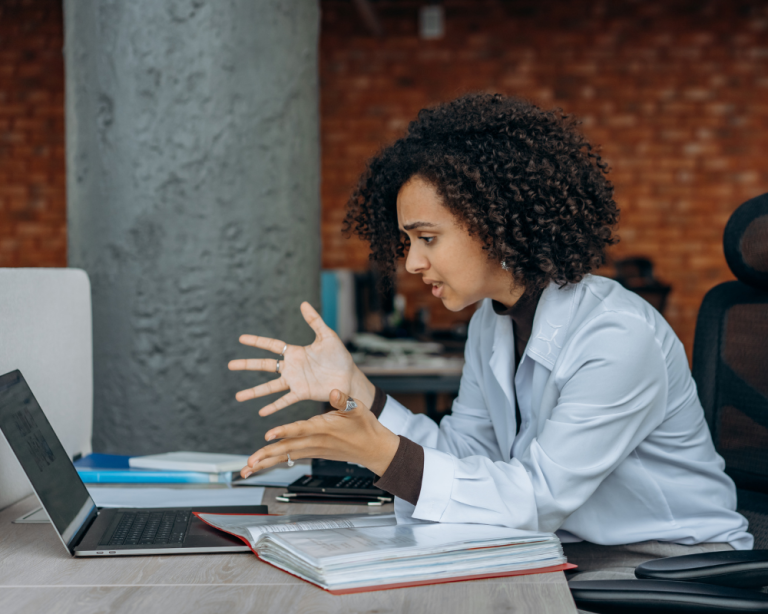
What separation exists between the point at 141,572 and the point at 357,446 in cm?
31

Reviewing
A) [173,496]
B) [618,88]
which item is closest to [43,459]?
[173,496]

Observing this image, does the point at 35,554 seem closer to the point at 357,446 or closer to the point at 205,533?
the point at 205,533

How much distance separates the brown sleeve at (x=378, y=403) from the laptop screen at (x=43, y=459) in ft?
1.63

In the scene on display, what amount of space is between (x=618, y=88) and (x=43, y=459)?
5.11m

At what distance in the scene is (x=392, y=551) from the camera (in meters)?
0.84

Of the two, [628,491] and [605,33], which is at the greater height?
[605,33]

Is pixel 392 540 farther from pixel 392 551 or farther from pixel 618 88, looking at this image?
pixel 618 88

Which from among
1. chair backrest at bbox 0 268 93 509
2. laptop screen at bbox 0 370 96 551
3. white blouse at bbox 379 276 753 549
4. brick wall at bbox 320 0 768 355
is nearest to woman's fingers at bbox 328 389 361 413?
white blouse at bbox 379 276 753 549

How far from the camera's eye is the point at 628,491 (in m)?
1.19

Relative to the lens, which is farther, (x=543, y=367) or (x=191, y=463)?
(x=191, y=463)

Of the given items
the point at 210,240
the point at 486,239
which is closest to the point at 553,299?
the point at 486,239

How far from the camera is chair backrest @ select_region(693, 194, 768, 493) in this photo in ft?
4.34

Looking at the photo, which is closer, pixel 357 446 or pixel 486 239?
pixel 357 446

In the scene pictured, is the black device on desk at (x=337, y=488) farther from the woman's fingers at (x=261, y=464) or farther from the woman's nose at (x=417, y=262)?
the woman's nose at (x=417, y=262)
